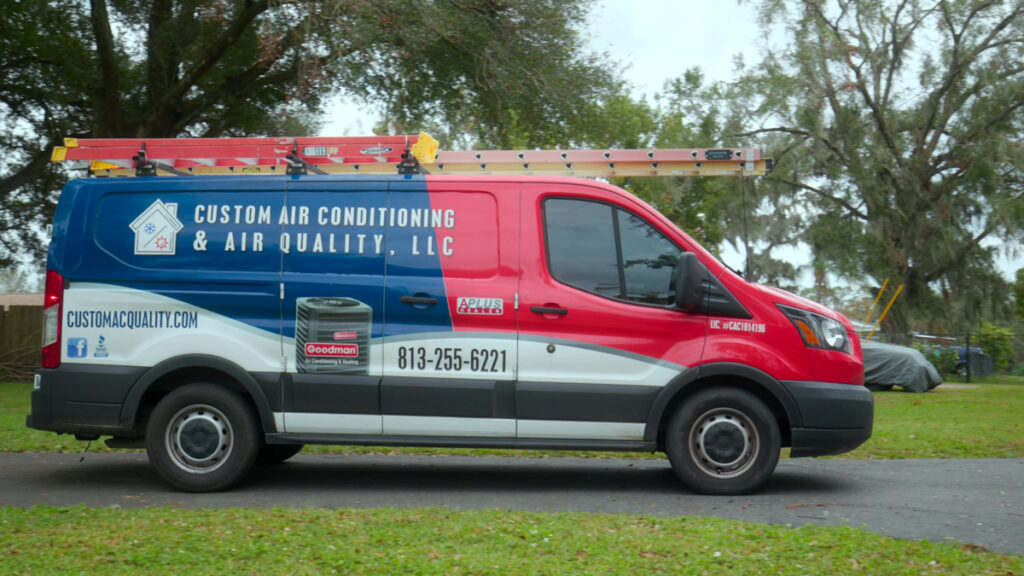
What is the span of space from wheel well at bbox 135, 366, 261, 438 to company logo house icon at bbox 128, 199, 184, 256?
2.95ft

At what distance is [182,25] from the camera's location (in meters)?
16.4

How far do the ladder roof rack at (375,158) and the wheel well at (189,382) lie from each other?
158 centimetres

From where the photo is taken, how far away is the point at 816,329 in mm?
7176

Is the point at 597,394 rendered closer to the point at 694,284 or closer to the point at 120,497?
the point at 694,284

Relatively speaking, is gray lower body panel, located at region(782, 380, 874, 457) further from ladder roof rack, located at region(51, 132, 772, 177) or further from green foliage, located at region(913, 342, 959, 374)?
green foliage, located at region(913, 342, 959, 374)

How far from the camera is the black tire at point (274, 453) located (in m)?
8.57

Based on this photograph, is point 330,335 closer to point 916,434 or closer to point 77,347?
point 77,347

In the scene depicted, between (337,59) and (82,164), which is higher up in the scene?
(337,59)

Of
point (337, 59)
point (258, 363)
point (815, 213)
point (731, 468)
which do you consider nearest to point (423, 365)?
point (258, 363)

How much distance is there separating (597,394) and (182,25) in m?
12.3

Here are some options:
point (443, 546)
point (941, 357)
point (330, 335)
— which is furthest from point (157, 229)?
point (941, 357)

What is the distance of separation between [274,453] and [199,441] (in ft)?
4.73

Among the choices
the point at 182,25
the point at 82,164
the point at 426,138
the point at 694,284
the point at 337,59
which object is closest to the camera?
the point at 694,284

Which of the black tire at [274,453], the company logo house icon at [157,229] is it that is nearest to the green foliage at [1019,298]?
the black tire at [274,453]
